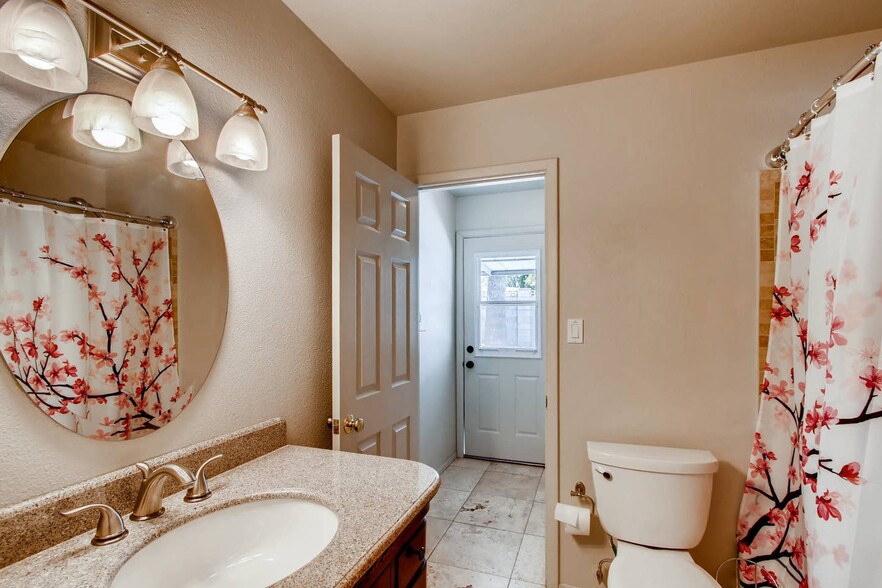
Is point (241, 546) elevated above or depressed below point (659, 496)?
above

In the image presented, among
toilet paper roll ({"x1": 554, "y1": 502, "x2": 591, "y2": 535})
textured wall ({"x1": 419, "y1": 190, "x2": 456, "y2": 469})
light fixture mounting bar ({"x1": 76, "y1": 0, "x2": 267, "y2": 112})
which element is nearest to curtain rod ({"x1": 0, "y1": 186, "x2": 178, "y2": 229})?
light fixture mounting bar ({"x1": 76, "y1": 0, "x2": 267, "y2": 112})

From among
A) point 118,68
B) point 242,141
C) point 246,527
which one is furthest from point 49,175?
point 246,527

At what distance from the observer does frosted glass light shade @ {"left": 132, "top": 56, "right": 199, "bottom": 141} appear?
91 centimetres

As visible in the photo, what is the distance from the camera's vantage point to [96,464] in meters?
→ 0.91

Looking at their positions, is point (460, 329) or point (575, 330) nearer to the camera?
point (575, 330)

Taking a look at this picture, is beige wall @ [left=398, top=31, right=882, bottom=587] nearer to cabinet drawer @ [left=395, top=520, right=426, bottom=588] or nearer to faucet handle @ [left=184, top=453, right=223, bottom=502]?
cabinet drawer @ [left=395, top=520, right=426, bottom=588]

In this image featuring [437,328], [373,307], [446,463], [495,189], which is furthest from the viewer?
[495,189]

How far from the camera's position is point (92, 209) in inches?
35.8

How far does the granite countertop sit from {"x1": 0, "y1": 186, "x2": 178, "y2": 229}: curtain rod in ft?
2.18

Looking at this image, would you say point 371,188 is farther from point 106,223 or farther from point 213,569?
point 213,569

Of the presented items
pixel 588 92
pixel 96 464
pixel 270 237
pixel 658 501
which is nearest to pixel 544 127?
pixel 588 92

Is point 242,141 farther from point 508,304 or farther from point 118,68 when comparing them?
point 508,304

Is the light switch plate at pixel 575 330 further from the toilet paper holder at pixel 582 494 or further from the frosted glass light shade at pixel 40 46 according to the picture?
the frosted glass light shade at pixel 40 46

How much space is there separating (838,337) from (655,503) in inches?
38.1
